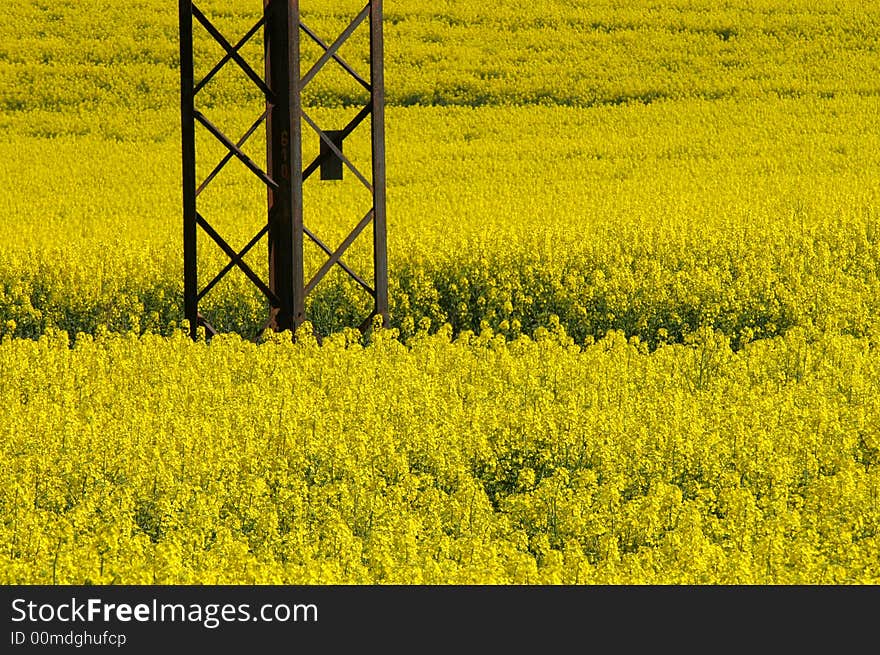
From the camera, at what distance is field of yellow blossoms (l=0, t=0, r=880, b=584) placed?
526cm

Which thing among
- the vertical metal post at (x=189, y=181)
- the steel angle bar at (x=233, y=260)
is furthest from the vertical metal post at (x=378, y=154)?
the vertical metal post at (x=189, y=181)

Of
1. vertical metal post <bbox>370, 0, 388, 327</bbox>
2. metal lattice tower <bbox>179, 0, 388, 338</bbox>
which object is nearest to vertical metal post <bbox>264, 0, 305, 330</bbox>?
metal lattice tower <bbox>179, 0, 388, 338</bbox>

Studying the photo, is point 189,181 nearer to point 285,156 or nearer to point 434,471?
point 285,156

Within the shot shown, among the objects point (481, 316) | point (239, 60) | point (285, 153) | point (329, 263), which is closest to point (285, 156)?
point (285, 153)

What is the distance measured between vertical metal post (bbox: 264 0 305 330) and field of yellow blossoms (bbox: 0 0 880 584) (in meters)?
0.60

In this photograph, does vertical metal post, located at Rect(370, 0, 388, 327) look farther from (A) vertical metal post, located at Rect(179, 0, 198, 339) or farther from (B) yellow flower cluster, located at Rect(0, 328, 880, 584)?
(B) yellow flower cluster, located at Rect(0, 328, 880, 584)

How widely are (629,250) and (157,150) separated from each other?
1094 cm

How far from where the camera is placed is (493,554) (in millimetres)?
4711

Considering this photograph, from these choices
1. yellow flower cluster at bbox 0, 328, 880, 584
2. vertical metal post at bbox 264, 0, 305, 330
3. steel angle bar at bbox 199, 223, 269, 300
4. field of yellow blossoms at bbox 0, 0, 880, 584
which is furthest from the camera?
steel angle bar at bbox 199, 223, 269, 300

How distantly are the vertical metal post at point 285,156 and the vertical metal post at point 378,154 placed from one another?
23.2 inches

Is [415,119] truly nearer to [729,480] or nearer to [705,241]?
[705,241]

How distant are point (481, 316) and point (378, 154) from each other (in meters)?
2.93

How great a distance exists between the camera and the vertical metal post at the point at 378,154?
10031mm

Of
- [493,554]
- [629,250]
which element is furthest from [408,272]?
[493,554]
